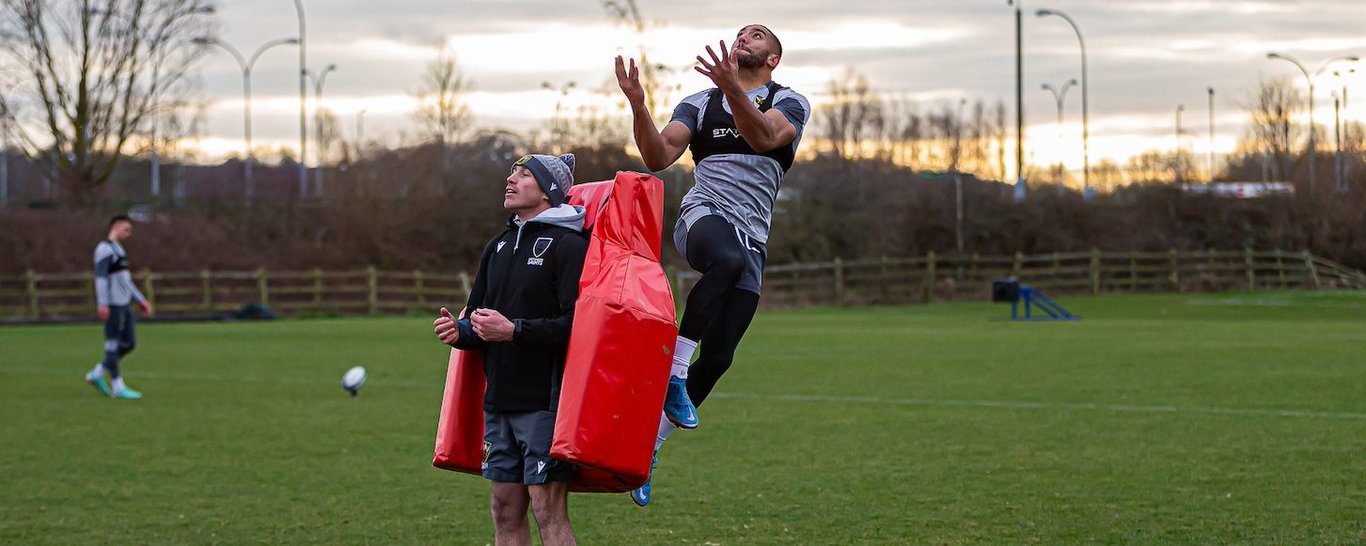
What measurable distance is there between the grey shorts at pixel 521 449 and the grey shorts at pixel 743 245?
110 centimetres

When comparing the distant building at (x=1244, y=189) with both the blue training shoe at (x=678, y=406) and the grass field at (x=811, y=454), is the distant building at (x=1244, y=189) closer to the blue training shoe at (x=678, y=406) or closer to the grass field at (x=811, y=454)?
the grass field at (x=811, y=454)

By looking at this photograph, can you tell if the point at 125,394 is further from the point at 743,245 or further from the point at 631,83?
the point at 631,83

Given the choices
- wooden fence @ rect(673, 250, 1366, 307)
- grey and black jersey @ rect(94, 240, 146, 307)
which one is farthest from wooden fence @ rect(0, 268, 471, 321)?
grey and black jersey @ rect(94, 240, 146, 307)

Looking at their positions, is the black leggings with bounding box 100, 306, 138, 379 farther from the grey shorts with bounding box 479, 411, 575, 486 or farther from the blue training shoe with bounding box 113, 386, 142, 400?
the grey shorts with bounding box 479, 411, 575, 486

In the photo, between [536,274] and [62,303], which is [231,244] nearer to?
[62,303]

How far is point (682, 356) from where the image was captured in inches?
264

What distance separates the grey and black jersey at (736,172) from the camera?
266 inches

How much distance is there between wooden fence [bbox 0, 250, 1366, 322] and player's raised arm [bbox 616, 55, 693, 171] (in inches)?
1547

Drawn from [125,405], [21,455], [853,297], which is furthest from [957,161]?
[21,455]

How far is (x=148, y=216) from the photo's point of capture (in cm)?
5878

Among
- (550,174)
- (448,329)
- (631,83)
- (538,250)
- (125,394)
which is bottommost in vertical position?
(125,394)

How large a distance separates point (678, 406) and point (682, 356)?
25 centimetres

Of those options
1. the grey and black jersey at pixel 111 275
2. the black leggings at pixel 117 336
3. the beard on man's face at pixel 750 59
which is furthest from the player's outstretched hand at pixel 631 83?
the black leggings at pixel 117 336

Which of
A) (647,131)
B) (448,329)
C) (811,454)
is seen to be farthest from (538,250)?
(811,454)
